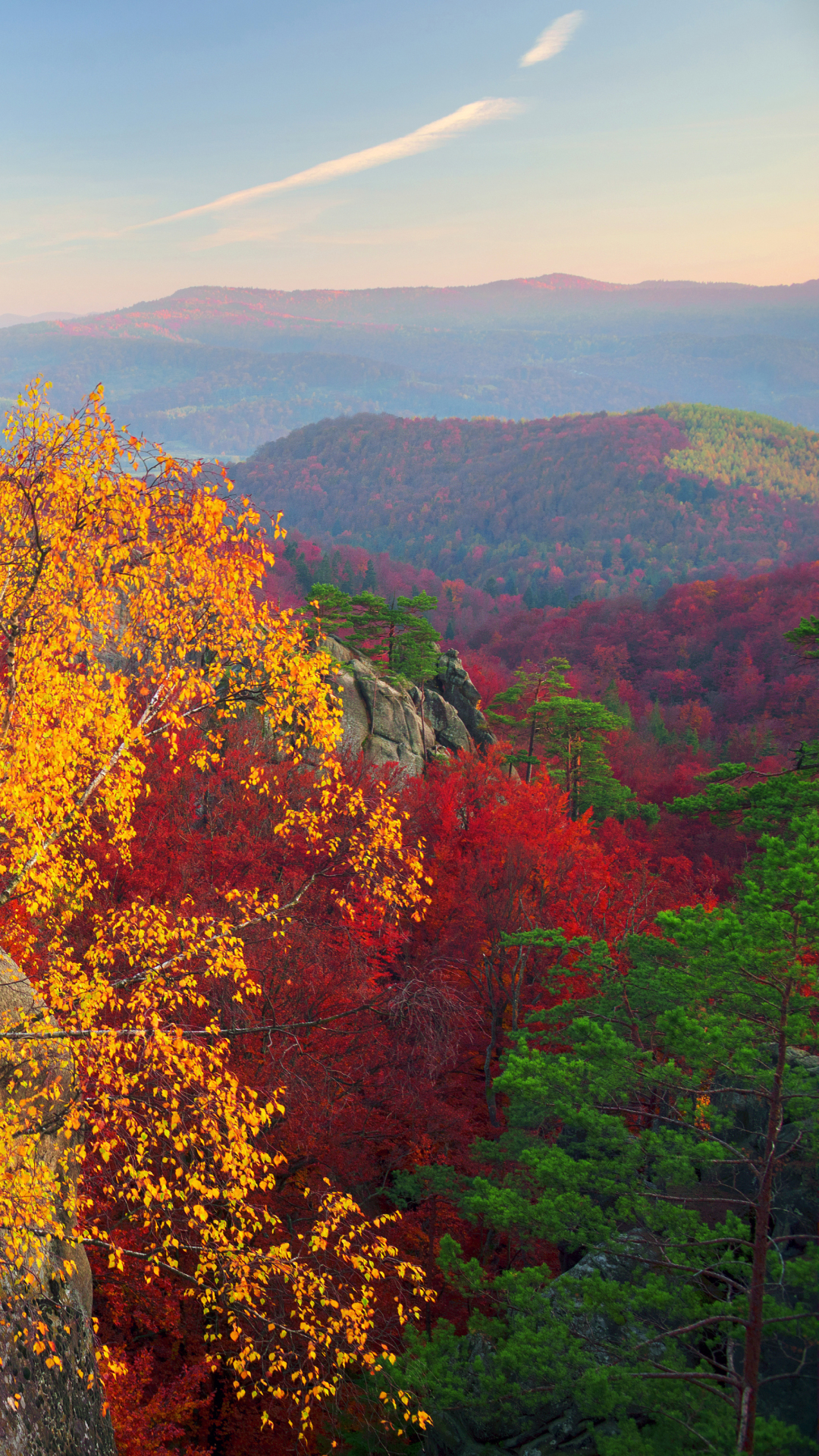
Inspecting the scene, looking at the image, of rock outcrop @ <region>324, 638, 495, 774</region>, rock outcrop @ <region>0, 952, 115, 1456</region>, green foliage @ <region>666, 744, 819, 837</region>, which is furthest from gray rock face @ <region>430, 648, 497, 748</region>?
rock outcrop @ <region>0, 952, 115, 1456</region>

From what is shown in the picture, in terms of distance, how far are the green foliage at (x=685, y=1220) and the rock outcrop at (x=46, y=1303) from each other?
435cm

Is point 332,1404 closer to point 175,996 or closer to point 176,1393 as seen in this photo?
point 176,1393

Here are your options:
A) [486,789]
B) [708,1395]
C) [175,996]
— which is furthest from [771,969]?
[486,789]

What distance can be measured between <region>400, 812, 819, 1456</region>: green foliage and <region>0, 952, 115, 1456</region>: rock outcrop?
4.35 metres

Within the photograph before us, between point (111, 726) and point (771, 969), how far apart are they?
7908 millimetres

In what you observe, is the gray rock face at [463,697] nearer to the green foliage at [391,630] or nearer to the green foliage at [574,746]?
the green foliage at [574,746]

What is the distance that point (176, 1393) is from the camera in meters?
12.1

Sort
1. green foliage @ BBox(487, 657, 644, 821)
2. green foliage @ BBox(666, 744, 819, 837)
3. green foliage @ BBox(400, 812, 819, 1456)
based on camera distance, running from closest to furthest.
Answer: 1. green foliage @ BBox(400, 812, 819, 1456)
2. green foliage @ BBox(666, 744, 819, 837)
3. green foliage @ BBox(487, 657, 644, 821)

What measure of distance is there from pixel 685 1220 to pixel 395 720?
104ft

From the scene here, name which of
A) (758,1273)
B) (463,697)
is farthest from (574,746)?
(758,1273)

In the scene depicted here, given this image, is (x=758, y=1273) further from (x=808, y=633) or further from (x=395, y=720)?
(x=395, y=720)

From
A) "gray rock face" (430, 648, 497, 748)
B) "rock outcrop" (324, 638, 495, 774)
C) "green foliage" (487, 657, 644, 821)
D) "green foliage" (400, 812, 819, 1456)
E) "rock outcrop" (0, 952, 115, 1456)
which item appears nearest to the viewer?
"rock outcrop" (0, 952, 115, 1456)

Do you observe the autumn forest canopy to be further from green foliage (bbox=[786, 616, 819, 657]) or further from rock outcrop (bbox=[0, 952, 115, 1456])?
green foliage (bbox=[786, 616, 819, 657])

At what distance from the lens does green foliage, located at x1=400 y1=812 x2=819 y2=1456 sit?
30.4 ft
